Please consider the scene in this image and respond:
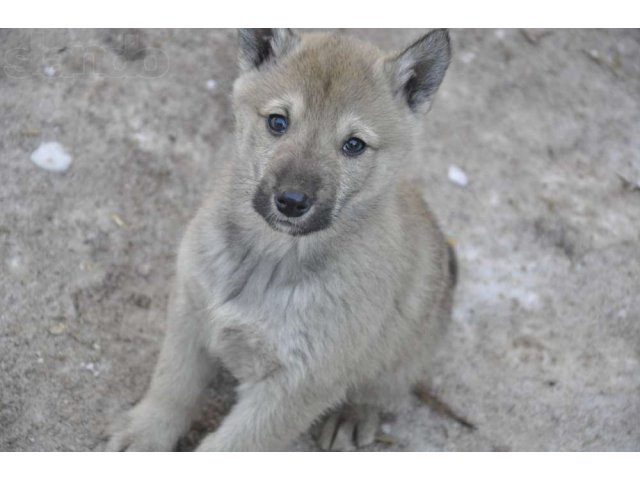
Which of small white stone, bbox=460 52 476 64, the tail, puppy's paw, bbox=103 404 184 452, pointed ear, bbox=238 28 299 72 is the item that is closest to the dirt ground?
small white stone, bbox=460 52 476 64

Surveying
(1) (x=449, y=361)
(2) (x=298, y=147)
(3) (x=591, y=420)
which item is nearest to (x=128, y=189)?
(2) (x=298, y=147)

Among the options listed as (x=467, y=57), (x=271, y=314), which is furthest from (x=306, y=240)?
(x=467, y=57)

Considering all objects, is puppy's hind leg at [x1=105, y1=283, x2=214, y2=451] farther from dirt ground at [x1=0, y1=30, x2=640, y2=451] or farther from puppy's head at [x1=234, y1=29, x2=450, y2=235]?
puppy's head at [x1=234, y1=29, x2=450, y2=235]

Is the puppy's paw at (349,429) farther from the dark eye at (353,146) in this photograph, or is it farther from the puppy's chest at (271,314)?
the dark eye at (353,146)

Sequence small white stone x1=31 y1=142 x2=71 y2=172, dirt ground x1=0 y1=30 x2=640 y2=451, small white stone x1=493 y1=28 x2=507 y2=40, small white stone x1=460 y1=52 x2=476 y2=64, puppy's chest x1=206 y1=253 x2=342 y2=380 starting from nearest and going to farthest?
1. puppy's chest x1=206 y1=253 x2=342 y2=380
2. dirt ground x1=0 y1=30 x2=640 y2=451
3. small white stone x1=31 y1=142 x2=71 y2=172
4. small white stone x1=460 y1=52 x2=476 y2=64
5. small white stone x1=493 y1=28 x2=507 y2=40

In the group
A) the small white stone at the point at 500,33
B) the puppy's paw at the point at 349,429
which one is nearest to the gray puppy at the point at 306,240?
the puppy's paw at the point at 349,429

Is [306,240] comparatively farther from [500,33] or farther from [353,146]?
[500,33]
